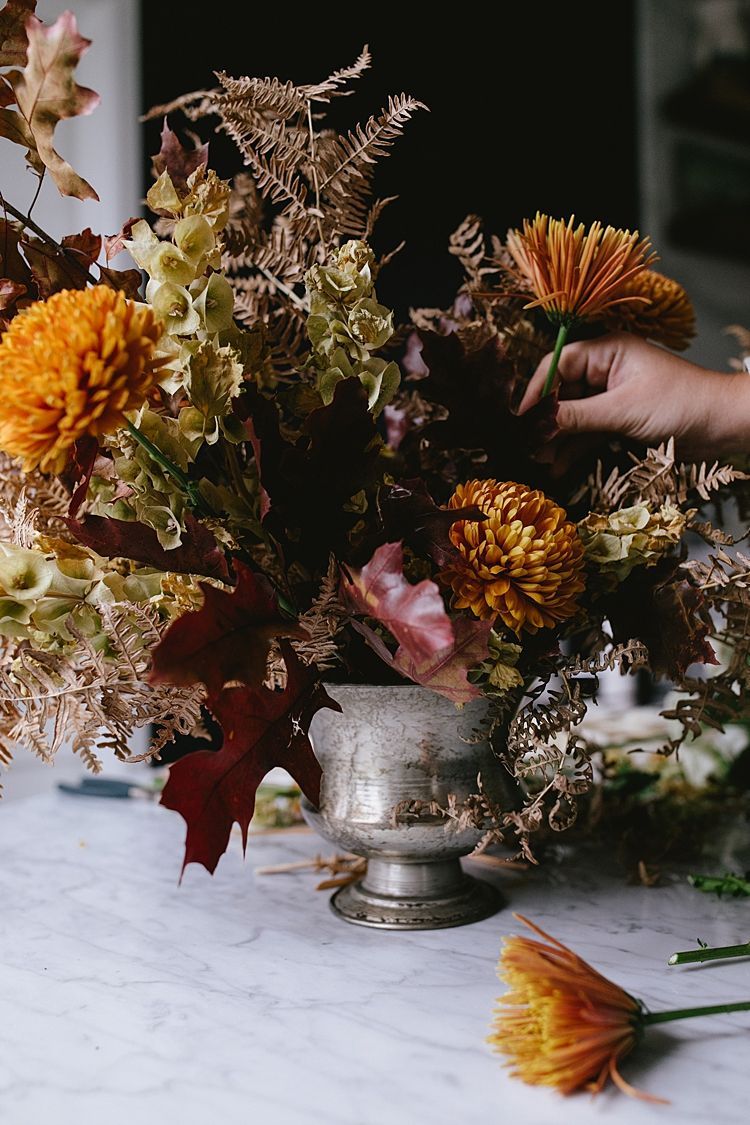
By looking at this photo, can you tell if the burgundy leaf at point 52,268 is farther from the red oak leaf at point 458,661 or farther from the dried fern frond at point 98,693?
the red oak leaf at point 458,661

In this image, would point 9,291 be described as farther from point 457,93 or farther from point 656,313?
point 457,93

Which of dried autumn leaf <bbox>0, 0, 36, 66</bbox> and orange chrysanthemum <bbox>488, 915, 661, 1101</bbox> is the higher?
dried autumn leaf <bbox>0, 0, 36, 66</bbox>

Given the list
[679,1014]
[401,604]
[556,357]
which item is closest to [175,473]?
[401,604]

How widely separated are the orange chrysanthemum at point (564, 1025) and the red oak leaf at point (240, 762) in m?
0.15

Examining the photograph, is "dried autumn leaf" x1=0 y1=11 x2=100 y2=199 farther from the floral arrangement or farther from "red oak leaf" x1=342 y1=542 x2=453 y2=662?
"red oak leaf" x1=342 y1=542 x2=453 y2=662

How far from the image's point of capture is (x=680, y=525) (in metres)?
0.63

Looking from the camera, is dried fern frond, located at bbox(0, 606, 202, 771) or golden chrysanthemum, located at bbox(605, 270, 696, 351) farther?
golden chrysanthemum, located at bbox(605, 270, 696, 351)

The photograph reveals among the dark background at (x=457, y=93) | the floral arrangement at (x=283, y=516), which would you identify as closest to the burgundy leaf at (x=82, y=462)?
the floral arrangement at (x=283, y=516)

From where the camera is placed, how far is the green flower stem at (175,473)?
0.57 m

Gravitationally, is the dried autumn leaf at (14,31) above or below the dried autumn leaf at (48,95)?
above

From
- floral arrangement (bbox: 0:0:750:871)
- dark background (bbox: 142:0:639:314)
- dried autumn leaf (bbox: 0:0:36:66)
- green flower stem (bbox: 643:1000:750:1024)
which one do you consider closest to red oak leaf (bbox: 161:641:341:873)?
floral arrangement (bbox: 0:0:750:871)

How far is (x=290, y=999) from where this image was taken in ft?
1.91

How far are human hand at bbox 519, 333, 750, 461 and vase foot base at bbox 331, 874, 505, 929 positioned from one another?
311 millimetres

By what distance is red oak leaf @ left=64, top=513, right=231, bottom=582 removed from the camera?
0.56 meters
